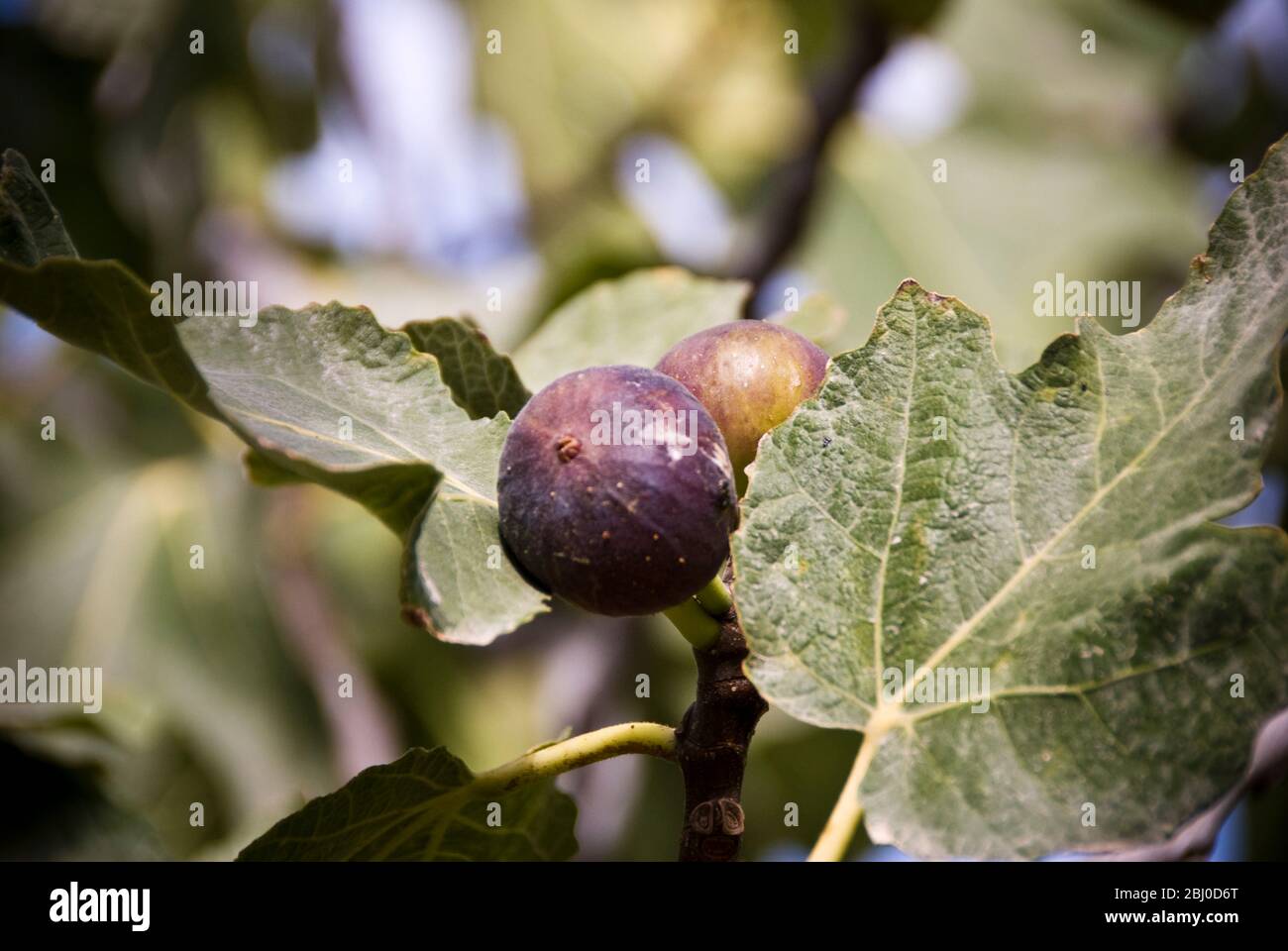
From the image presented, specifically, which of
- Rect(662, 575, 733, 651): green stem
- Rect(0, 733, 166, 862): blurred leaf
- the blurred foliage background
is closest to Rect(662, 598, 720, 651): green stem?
Rect(662, 575, 733, 651): green stem

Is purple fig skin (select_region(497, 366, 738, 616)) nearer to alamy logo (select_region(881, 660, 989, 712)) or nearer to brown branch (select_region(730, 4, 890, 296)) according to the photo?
alamy logo (select_region(881, 660, 989, 712))

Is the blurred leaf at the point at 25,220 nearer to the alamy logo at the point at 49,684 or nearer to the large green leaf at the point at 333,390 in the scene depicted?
the large green leaf at the point at 333,390

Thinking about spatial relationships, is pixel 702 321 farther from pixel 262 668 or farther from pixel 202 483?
pixel 202 483

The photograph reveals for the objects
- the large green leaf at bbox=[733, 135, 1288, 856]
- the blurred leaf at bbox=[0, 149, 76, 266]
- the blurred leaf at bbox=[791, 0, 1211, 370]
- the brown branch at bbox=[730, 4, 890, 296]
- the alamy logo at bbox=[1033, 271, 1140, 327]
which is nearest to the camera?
the large green leaf at bbox=[733, 135, 1288, 856]
